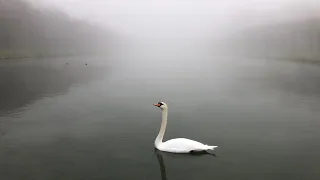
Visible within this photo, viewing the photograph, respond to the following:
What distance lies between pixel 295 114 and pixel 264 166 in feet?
25.3

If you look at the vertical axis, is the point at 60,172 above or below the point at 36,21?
below

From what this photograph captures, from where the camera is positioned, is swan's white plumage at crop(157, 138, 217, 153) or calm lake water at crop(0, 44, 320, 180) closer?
calm lake water at crop(0, 44, 320, 180)

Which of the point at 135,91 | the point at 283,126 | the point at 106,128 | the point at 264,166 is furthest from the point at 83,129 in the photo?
the point at 135,91

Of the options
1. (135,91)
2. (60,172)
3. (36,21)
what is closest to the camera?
(60,172)

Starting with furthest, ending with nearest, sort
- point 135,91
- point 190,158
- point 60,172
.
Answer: point 135,91, point 190,158, point 60,172

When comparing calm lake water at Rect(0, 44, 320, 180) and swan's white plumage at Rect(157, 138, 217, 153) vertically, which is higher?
swan's white plumage at Rect(157, 138, 217, 153)

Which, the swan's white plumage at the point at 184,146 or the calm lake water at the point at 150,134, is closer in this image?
the calm lake water at the point at 150,134

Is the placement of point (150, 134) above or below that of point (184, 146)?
below

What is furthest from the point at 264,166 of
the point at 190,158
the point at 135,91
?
the point at 135,91

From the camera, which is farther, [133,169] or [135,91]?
[135,91]

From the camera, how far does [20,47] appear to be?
92.8 m

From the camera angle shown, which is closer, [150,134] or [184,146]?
[184,146]

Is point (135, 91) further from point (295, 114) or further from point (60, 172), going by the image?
point (60, 172)

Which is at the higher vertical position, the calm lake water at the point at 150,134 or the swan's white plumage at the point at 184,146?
the swan's white plumage at the point at 184,146
